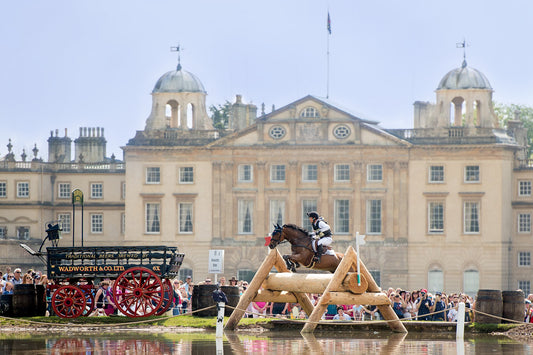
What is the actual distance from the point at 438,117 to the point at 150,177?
15.9m

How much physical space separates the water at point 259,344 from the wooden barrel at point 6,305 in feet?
11.1

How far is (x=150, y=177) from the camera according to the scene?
2904 inches

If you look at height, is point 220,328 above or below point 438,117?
below

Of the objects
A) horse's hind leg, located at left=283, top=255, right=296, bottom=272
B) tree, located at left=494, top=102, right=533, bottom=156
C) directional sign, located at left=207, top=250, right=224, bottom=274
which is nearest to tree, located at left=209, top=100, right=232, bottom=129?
tree, located at left=494, top=102, right=533, bottom=156

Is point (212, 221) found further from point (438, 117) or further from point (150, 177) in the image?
point (438, 117)

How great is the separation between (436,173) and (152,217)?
15487 mm

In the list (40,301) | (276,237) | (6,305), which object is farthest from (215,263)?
(276,237)

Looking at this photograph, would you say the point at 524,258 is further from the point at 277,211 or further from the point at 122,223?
the point at 122,223

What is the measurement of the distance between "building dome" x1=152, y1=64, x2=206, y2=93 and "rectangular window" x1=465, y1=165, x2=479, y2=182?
629 inches

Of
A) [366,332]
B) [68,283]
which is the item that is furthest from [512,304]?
[68,283]

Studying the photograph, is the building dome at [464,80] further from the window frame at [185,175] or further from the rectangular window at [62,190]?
the rectangular window at [62,190]

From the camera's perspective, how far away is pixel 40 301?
31438mm

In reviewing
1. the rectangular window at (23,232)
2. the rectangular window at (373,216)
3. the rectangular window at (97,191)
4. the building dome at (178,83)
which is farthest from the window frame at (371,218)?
the rectangular window at (23,232)

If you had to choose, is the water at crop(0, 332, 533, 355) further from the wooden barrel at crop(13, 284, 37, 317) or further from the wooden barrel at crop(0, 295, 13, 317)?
the wooden barrel at crop(0, 295, 13, 317)
